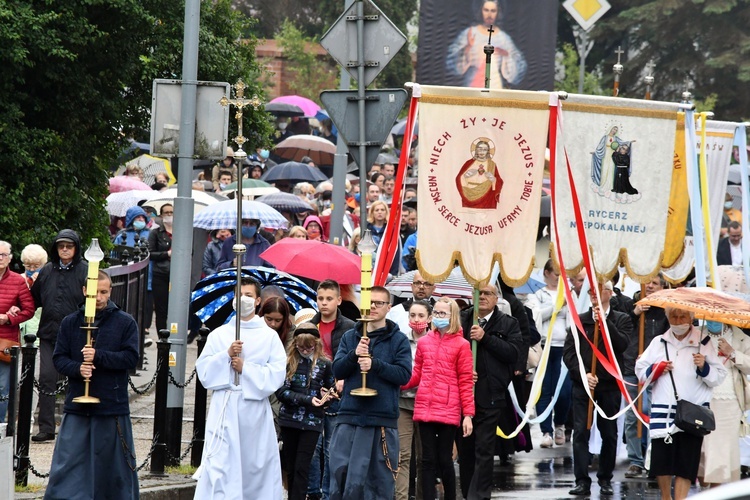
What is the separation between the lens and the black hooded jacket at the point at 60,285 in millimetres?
13008

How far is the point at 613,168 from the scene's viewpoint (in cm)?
1286

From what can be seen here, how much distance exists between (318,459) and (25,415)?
237cm

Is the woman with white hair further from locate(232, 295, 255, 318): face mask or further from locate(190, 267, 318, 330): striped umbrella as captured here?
locate(232, 295, 255, 318): face mask

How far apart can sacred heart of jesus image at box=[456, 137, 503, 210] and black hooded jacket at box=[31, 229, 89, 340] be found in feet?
11.4

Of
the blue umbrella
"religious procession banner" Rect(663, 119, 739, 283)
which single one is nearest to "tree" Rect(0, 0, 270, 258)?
"religious procession banner" Rect(663, 119, 739, 283)

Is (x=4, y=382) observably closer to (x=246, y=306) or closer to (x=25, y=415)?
(x=25, y=415)

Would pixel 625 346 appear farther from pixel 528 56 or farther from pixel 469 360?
pixel 528 56

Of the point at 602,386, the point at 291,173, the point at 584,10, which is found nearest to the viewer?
the point at 602,386

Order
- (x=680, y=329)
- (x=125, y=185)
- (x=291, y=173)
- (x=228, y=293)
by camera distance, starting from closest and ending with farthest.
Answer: (x=680, y=329), (x=228, y=293), (x=125, y=185), (x=291, y=173)

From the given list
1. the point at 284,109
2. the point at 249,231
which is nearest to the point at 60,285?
the point at 249,231

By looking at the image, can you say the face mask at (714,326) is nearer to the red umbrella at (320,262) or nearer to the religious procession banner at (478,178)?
the religious procession banner at (478,178)

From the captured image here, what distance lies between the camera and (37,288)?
13070 millimetres

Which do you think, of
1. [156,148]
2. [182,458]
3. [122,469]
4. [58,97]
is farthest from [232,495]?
[58,97]

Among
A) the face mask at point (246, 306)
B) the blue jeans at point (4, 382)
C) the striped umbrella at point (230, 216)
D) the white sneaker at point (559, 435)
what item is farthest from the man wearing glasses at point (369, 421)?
the striped umbrella at point (230, 216)
